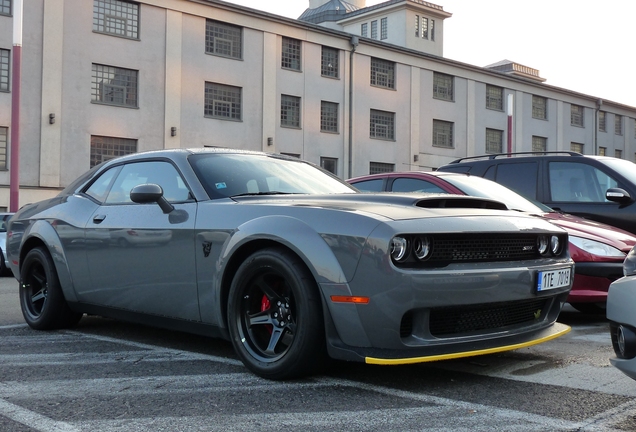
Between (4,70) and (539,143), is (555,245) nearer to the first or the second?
(4,70)

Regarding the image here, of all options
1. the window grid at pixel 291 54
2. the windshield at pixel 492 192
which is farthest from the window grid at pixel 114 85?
the windshield at pixel 492 192

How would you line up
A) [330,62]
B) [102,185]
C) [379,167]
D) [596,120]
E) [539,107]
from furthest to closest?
[596,120] → [539,107] → [379,167] → [330,62] → [102,185]

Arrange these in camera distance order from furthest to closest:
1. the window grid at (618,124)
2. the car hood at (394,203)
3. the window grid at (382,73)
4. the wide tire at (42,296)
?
the window grid at (618,124)
the window grid at (382,73)
the wide tire at (42,296)
the car hood at (394,203)

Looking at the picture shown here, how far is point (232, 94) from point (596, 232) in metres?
26.6

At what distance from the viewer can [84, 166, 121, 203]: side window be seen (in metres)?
5.96

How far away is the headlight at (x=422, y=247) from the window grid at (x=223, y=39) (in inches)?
1126

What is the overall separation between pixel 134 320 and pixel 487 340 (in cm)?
258

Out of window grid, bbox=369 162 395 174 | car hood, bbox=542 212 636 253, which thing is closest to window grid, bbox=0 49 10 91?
window grid, bbox=369 162 395 174

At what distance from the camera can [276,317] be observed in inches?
171

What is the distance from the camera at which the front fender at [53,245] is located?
5.99m

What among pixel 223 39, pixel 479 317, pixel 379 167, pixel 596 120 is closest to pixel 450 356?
pixel 479 317

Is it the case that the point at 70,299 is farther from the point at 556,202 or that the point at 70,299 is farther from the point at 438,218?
the point at 556,202

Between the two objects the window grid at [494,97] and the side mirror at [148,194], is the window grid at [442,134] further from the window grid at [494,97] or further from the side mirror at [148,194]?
the side mirror at [148,194]

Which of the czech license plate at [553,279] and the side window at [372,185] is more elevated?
the side window at [372,185]
